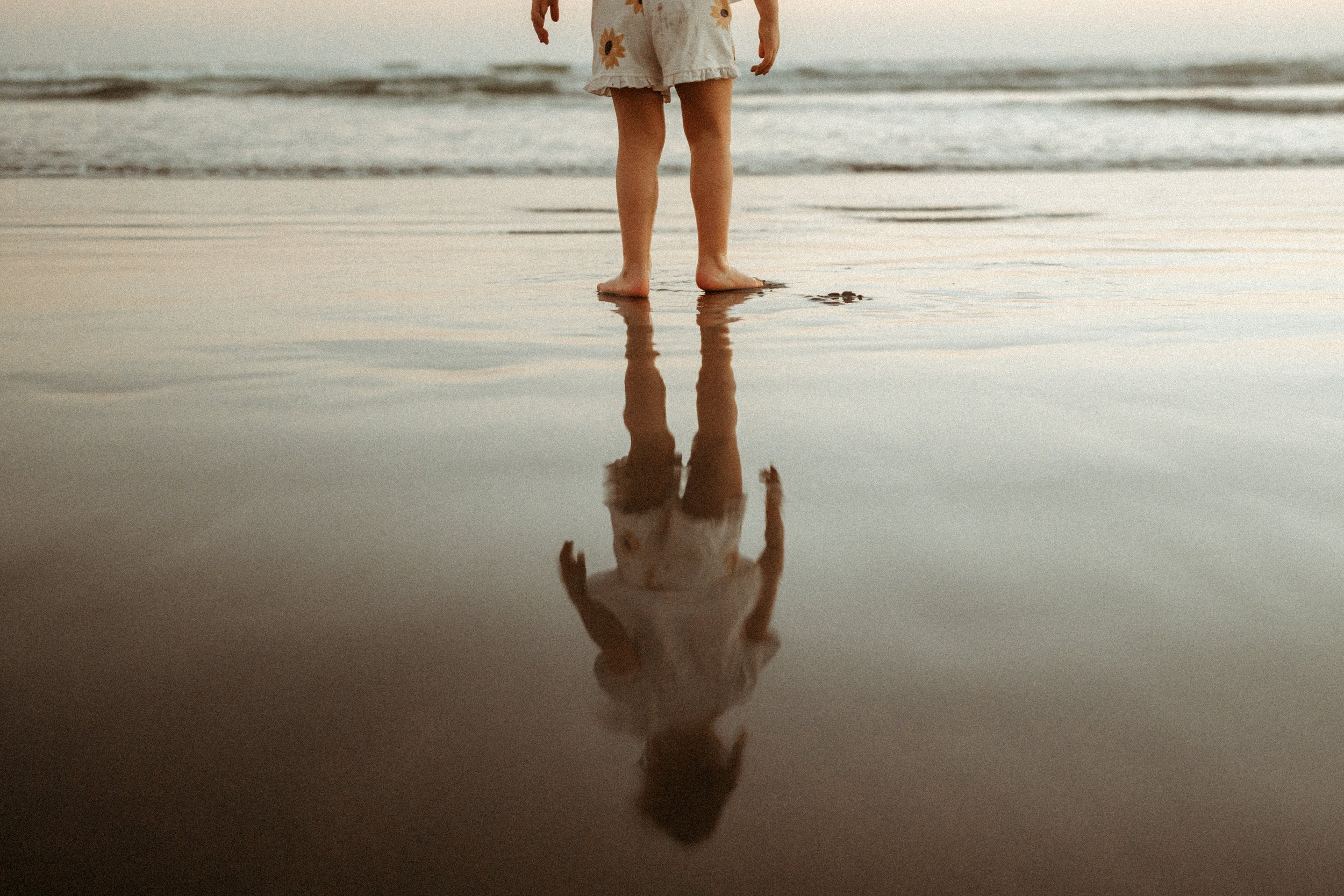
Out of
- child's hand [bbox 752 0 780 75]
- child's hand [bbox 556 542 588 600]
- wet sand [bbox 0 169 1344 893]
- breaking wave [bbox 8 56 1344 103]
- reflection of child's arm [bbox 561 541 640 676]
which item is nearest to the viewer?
wet sand [bbox 0 169 1344 893]

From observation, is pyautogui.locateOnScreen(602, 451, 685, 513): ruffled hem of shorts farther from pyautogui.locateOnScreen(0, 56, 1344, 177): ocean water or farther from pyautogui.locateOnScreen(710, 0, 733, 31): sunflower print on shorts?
pyautogui.locateOnScreen(0, 56, 1344, 177): ocean water

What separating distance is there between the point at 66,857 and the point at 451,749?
0.20 meters

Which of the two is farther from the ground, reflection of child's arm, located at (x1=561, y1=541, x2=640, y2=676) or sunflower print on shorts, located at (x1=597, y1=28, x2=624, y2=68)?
sunflower print on shorts, located at (x1=597, y1=28, x2=624, y2=68)

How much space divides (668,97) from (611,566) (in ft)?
7.71

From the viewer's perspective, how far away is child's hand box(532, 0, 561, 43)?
10.3 feet

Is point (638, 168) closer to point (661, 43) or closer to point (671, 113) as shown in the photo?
point (661, 43)

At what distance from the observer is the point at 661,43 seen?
2855 mm

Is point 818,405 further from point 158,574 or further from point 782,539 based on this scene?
point 158,574

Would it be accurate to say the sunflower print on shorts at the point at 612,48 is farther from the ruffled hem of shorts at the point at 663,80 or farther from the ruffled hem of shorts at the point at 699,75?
the ruffled hem of shorts at the point at 699,75

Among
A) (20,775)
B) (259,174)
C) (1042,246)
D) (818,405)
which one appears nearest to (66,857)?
(20,775)

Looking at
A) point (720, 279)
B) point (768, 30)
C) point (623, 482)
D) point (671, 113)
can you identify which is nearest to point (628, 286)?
point (720, 279)

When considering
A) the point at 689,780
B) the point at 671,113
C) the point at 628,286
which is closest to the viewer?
the point at 689,780

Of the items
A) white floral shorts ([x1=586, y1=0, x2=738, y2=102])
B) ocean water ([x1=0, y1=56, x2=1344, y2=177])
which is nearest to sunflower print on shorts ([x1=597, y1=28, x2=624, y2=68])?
white floral shorts ([x1=586, y1=0, x2=738, y2=102])

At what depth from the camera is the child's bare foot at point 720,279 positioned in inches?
110
